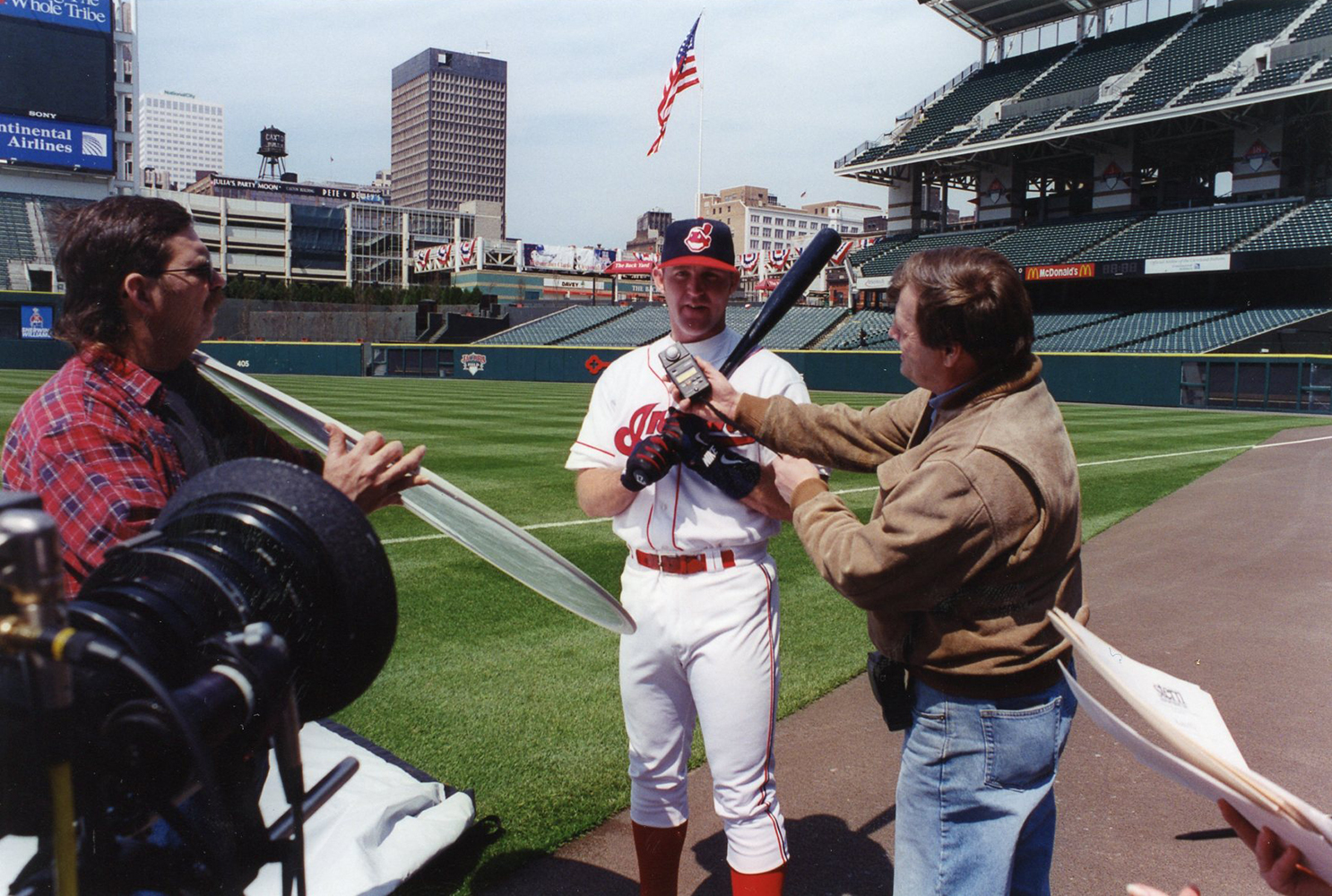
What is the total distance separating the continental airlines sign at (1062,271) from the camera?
1435 inches

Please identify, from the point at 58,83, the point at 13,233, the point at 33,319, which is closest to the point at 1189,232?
the point at 33,319

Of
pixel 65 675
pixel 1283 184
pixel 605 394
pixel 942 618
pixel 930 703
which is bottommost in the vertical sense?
pixel 930 703

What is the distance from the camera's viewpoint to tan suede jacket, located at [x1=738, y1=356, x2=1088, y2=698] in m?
1.75

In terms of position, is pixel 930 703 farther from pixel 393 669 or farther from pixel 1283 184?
pixel 1283 184

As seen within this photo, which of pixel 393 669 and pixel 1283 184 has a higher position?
pixel 1283 184

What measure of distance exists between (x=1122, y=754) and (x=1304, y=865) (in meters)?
2.91

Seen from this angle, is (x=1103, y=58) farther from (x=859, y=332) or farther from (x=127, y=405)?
(x=127, y=405)

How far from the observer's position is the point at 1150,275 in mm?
35625


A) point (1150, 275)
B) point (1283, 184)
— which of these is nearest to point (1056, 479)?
point (1150, 275)

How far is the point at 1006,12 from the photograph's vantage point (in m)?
46.9

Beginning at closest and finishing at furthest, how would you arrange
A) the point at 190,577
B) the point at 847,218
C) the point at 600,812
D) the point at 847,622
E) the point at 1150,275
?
the point at 190,577 → the point at 600,812 → the point at 847,622 → the point at 1150,275 → the point at 847,218

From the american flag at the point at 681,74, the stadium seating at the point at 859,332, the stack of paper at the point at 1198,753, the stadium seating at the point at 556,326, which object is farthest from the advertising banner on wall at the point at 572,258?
the stack of paper at the point at 1198,753

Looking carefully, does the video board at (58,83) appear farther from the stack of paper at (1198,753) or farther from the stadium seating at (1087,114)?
the stack of paper at (1198,753)

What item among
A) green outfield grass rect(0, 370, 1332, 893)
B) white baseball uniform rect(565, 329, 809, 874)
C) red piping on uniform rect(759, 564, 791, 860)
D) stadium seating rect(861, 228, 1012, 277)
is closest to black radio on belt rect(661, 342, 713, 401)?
white baseball uniform rect(565, 329, 809, 874)
